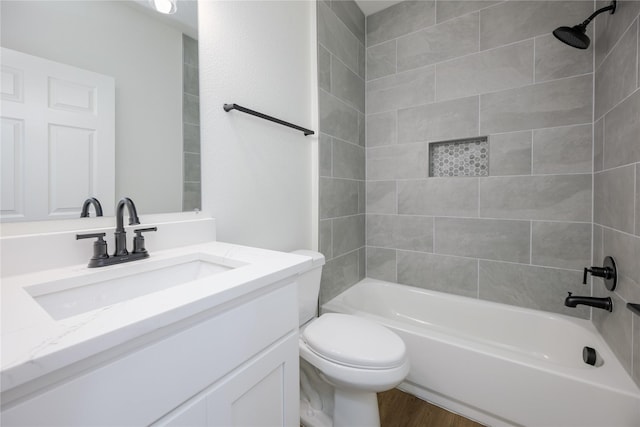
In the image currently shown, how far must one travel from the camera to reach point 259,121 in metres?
1.45

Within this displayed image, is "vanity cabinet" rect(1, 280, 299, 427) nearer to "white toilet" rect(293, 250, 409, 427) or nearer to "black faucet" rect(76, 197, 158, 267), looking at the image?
"white toilet" rect(293, 250, 409, 427)

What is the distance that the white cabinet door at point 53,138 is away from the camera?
2.44 ft

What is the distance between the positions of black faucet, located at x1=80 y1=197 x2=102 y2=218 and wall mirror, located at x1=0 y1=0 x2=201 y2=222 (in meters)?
0.02

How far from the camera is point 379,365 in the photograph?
3.52ft

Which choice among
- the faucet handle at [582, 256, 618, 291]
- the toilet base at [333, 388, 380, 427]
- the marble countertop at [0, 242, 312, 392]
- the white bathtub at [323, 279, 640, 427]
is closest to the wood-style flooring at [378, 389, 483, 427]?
the white bathtub at [323, 279, 640, 427]

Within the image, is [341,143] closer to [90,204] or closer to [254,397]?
[90,204]

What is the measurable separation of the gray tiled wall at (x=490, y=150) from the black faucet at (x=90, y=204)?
6.08 ft

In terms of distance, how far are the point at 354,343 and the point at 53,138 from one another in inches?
50.5

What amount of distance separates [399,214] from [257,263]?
63.8 inches

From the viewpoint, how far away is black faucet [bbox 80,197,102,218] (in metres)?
0.88

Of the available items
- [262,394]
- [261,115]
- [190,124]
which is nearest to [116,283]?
[262,394]

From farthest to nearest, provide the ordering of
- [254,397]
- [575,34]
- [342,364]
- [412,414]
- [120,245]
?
[412,414]
[575,34]
[342,364]
[120,245]
[254,397]

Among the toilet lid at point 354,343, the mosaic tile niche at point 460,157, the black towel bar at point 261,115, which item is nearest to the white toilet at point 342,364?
the toilet lid at point 354,343

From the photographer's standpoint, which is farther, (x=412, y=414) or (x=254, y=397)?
(x=412, y=414)
